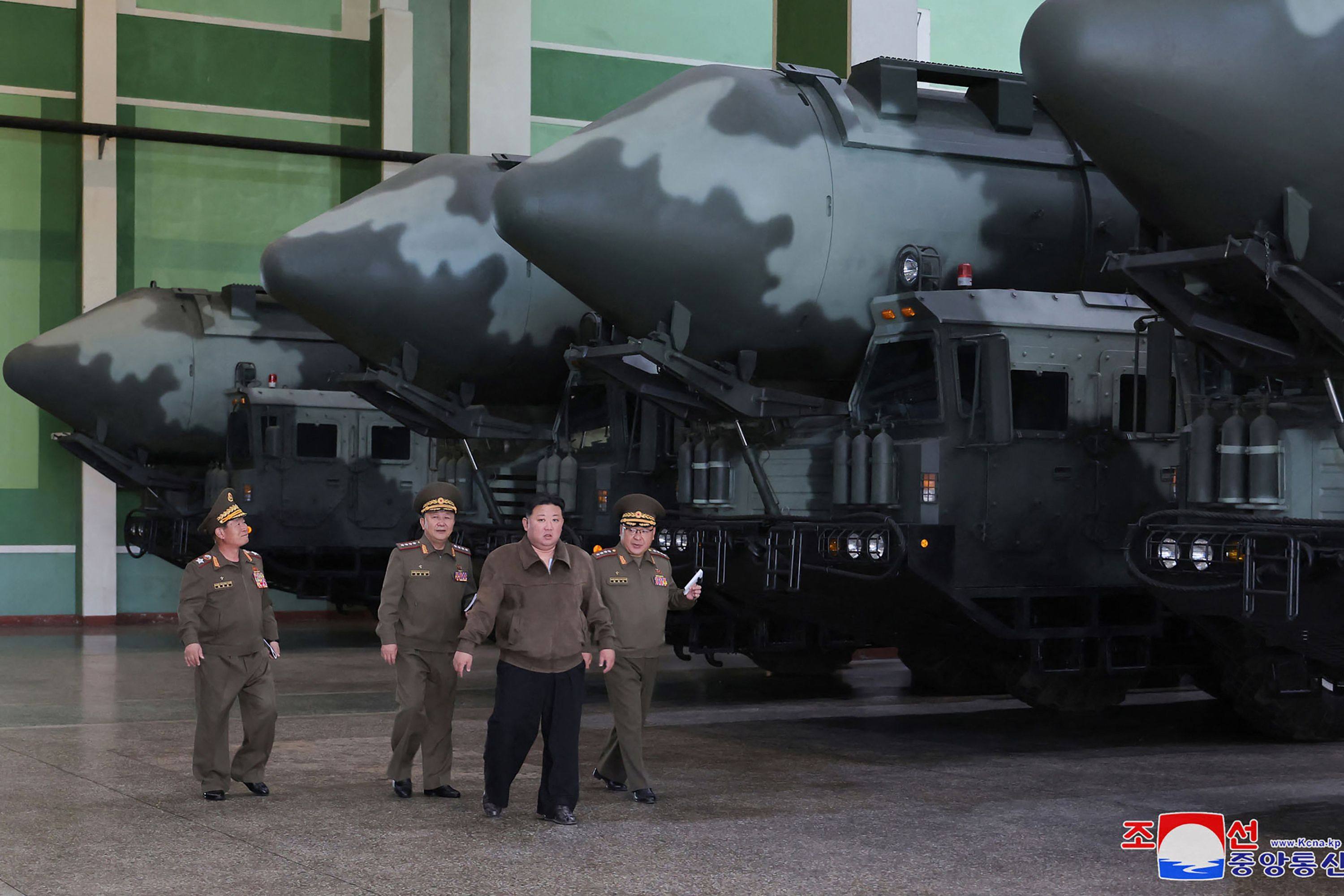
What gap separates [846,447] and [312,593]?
8.96 meters

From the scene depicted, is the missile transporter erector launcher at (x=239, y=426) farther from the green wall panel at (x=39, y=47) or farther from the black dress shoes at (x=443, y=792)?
the black dress shoes at (x=443, y=792)

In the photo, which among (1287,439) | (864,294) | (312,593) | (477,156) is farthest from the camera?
(312,593)

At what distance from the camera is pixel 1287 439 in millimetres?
7355

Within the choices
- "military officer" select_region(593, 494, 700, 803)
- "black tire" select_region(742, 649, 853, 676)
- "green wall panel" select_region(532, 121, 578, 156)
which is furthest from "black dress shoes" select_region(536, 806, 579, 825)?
"green wall panel" select_region(532, 121, 578, 156)

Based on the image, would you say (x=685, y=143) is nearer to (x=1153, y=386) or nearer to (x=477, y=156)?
(x=1153, y=386)

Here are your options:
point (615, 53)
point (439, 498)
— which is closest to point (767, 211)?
point (439, 498)

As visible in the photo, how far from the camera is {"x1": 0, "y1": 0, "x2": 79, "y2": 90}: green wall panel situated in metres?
18.9

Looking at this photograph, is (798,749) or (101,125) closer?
(798,749)

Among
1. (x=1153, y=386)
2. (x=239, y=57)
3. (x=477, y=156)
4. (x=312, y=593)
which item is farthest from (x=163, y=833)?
(x=239, y=57)

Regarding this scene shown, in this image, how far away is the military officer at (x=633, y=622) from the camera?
751 centimetres

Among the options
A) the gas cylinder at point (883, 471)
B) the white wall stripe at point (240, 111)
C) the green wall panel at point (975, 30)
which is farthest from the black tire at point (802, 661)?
the green wall panel at point (975, 30)

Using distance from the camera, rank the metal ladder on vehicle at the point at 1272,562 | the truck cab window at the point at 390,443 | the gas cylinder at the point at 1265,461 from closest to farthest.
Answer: the metal ladder on vehicle at the point at 1272,562, the gas cylinder at the point at 1265,461, the truck cab window at the point at 390,443

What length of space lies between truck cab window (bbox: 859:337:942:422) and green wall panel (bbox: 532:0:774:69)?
40.0 ft

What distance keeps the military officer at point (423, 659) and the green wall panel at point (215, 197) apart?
1297 centimetres
